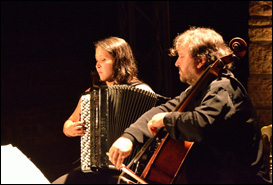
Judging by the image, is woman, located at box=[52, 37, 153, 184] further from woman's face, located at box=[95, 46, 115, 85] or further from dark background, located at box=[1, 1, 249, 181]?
dark background, located at box=[1, 1, 249, 181]

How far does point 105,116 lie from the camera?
221 centimetres

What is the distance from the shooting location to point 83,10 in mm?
4410

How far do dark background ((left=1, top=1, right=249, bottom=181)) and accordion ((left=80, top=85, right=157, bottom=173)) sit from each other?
1.92 m

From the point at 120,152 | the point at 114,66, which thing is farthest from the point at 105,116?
the point at 114,66

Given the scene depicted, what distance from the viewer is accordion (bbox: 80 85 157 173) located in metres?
2.20

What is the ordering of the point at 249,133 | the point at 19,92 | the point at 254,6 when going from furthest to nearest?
the point at 19,92 → the point at 254,6 → the point at 249,133

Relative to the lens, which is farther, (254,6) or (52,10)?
(52,10)

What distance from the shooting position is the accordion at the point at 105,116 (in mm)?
2197

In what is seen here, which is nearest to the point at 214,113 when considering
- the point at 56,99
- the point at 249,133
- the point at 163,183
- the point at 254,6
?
the point at 249,133

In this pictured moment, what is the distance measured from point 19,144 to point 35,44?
122 centimetres

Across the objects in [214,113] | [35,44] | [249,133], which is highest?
[35,44]

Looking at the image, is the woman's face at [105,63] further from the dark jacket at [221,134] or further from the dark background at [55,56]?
the dark background at [55,56]

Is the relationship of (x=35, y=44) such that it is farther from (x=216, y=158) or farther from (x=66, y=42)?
(x=216, y=158)

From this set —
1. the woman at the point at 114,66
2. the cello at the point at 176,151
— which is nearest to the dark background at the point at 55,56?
the woman at the point at 114,66
